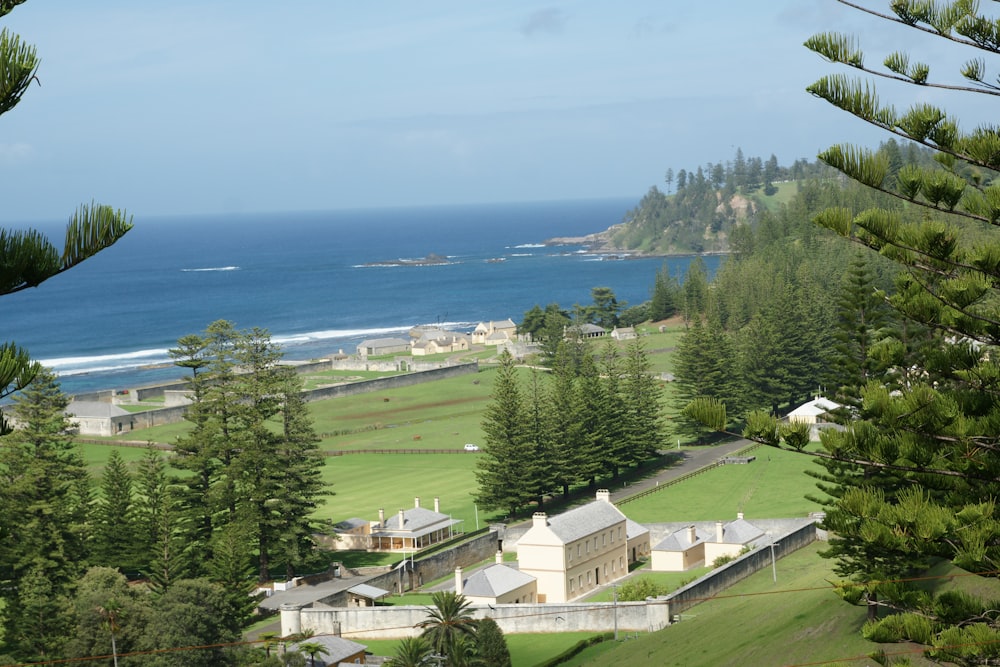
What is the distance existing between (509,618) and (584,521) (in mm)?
5855

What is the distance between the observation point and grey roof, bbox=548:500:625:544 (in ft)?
115

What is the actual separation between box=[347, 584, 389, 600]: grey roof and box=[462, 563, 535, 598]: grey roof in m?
2.45

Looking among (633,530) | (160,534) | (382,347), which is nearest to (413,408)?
(382,347)

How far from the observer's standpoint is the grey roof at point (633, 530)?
37531 mm

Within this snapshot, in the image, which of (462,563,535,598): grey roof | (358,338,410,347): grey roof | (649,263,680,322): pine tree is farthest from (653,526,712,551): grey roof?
(649,263,680,322): pine tree

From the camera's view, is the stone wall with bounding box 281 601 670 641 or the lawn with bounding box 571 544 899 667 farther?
the stone wall with bounding box 281 601 670 641

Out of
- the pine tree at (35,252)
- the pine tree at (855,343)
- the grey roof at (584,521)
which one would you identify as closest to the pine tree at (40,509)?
the grey roof at (584,521)

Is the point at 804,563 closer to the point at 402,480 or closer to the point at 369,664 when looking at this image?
the point at 369,664

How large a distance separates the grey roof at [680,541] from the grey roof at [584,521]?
1590mm

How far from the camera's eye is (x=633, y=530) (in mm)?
37938

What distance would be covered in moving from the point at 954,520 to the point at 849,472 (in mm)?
16116

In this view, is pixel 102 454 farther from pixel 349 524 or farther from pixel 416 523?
pixel 416 523

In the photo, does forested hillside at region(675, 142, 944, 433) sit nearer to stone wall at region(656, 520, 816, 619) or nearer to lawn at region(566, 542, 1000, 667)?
lawn at region(566, 542, 1000, 667)

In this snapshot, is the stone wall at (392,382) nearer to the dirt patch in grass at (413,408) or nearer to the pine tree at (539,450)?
the dirt patch in grass at (413,408)
